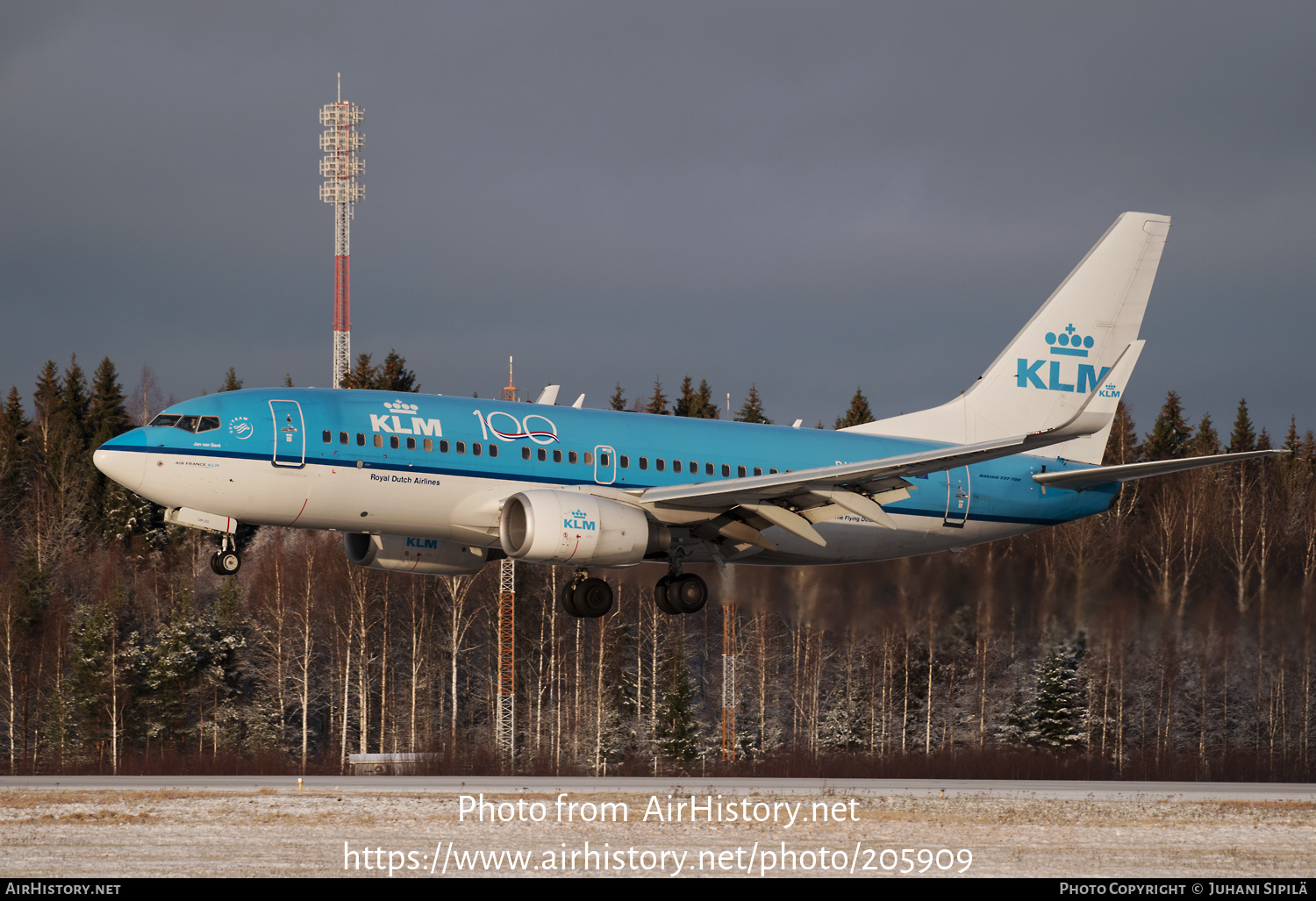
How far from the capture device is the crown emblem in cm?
4388

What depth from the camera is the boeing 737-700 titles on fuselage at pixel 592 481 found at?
3206cm

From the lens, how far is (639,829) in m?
36.5

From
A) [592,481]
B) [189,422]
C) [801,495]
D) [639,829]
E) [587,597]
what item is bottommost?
[639,829]

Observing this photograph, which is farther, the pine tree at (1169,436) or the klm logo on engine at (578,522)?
the pine tree at (1169,436)

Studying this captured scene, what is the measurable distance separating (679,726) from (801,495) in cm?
3326

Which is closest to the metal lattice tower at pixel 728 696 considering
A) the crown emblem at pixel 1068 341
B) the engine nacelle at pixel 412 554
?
the crown emblem at pixel 1068 341

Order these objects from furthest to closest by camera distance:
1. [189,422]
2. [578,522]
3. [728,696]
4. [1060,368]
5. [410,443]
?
1. [728,696]
2. [1060,368]
3. [410,443]
4. [578,522]
5. [189,422]

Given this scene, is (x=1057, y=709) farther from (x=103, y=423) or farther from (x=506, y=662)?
(x=103, y=423)

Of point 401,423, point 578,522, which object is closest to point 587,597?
point 578,522

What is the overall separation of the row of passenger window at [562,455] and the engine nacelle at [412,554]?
388 cm

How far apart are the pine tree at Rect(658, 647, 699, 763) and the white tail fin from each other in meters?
27.6

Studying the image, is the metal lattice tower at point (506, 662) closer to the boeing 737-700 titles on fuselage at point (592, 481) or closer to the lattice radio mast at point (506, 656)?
the lattice radio mast at point (506, 656)

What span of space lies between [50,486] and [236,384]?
18.0 m
